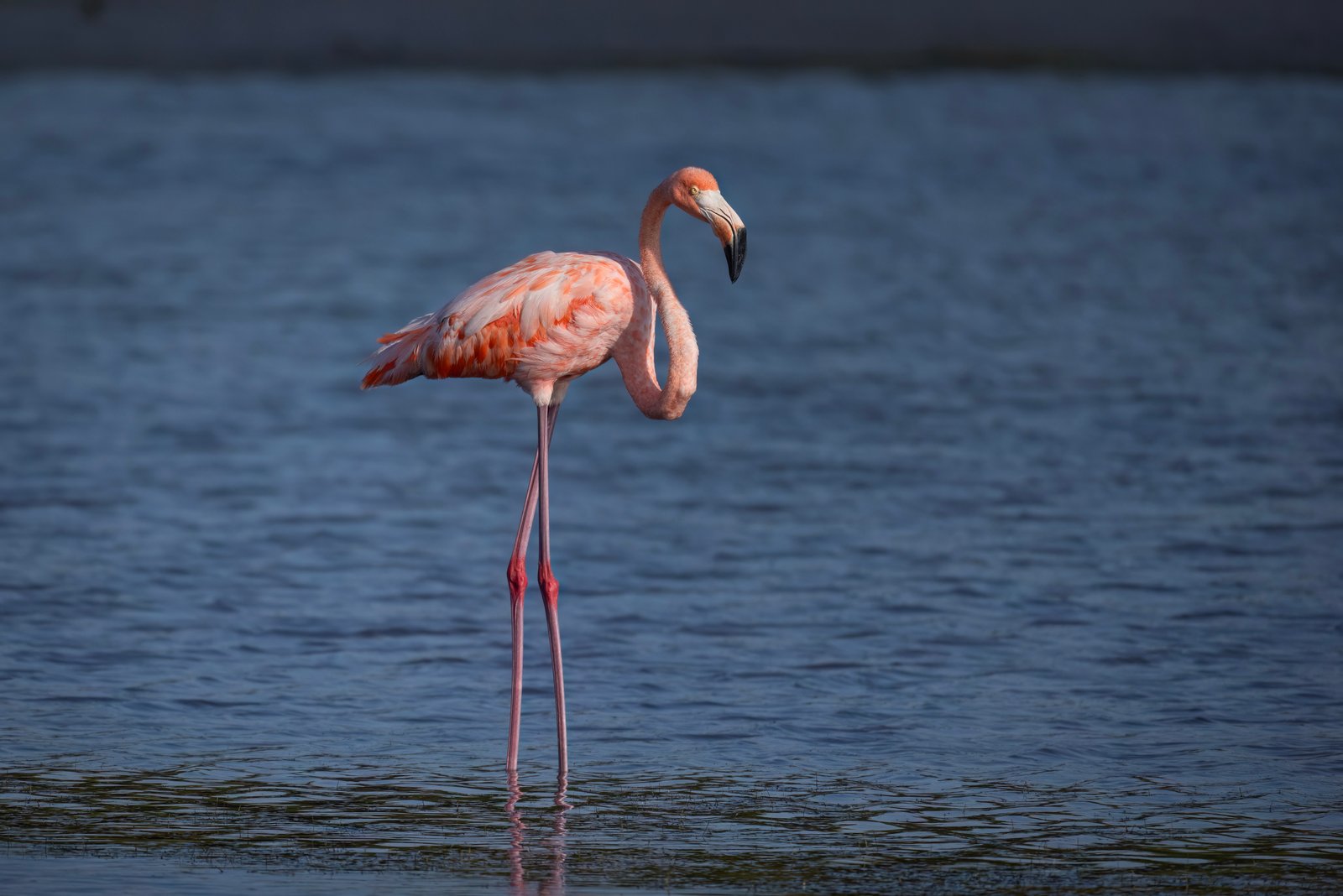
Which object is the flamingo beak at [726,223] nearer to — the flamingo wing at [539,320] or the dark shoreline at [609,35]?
the flamingo wing at [539,320]

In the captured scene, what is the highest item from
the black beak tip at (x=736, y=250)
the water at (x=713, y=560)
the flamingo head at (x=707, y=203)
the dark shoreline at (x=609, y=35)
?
the dark shoreline at (x=609, y=35)

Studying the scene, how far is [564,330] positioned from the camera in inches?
288

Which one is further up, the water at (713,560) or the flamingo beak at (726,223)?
the flamingo beak at (726,223)

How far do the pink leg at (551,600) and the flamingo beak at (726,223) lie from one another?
966mm

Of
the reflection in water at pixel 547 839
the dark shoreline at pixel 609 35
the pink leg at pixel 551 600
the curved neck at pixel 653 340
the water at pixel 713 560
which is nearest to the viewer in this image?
the reflection in water at pixel 547 839

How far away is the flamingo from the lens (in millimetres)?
7227

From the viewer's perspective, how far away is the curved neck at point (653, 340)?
7.24 meters

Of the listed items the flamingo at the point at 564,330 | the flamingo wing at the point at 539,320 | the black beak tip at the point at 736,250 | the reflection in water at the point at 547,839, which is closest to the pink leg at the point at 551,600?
the flamingo at the point at 564,330

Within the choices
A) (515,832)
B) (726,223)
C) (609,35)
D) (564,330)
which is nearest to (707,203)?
(726,223)

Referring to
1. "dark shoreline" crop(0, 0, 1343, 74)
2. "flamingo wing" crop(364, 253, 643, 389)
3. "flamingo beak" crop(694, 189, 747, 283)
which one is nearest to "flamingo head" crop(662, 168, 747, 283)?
"flamingo beak" crop(694, 189, 747, 283)

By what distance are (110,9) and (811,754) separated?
35.8m

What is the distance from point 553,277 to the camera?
292 inches

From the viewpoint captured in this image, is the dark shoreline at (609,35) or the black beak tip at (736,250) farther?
the dark shoreline at (609,35)

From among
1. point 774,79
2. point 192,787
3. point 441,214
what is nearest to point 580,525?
point 192,787
